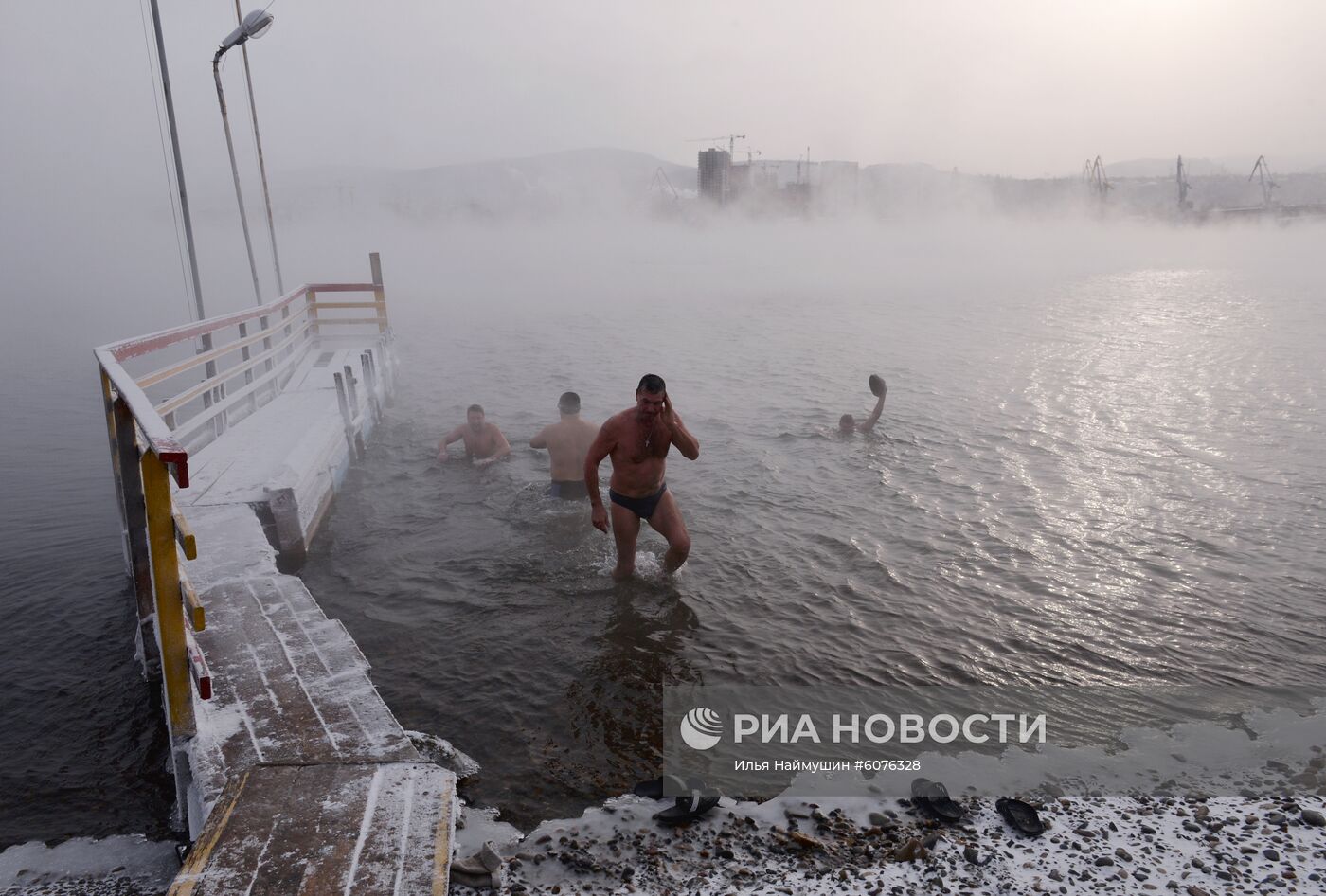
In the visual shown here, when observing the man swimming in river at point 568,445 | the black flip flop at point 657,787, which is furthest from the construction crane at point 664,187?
the black flip flop at point 657,787

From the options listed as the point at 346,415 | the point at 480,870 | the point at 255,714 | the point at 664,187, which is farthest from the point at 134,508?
the point at 664,187

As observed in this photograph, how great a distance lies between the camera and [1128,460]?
414 inches

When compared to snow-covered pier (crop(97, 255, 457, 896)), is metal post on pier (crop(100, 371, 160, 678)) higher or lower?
higher

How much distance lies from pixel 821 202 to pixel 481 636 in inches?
3331

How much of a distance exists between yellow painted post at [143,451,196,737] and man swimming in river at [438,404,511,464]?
7.06m

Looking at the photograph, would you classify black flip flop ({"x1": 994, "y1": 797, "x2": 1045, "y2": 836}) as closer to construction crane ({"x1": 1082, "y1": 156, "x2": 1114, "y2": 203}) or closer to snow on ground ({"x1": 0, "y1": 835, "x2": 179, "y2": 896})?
snow on ground ({"x1": 0, "y1": 835, "x2": 179, "y2": 896})

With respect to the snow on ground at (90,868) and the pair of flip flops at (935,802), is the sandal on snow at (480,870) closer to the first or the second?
the snow on ground at (90,868)

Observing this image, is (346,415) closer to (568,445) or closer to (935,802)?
(568,445)

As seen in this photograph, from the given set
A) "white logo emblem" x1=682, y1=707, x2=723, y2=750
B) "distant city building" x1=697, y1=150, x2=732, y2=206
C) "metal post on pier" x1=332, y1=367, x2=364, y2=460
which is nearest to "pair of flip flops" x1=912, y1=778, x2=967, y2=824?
"white logo emblem" x1=682, y1=707, x2=723, y2=750

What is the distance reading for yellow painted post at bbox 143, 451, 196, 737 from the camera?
297 cm

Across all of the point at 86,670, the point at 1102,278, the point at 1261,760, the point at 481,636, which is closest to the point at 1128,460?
the point at 1261,760

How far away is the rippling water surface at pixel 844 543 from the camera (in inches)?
219

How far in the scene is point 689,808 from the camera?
3.79 m

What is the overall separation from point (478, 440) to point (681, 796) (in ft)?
24.0
